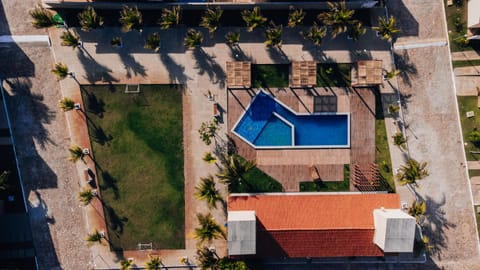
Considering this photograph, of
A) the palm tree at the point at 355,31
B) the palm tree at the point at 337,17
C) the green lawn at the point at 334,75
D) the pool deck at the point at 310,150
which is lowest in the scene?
the pool deck at the point at 310,150

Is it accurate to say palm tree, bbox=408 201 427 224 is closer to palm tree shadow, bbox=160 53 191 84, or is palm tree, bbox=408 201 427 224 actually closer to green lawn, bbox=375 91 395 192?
green lawn, bbox=375 91 395 192

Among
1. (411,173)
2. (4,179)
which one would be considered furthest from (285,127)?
(4,179)

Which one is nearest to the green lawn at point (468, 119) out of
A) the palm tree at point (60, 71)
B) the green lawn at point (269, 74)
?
the green lawn at point (269, 74)

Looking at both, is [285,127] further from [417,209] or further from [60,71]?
[60,71]

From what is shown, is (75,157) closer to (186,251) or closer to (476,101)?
(186,251)

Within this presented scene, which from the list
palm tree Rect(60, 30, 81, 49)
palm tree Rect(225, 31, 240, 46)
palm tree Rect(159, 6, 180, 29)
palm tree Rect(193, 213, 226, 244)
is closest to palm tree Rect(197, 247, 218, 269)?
palm tree Rect(193, 213, 226, 244)

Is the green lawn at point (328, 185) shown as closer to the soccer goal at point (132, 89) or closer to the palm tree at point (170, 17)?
the soccer goal at point (132, 89)

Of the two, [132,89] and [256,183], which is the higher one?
[132,89]
